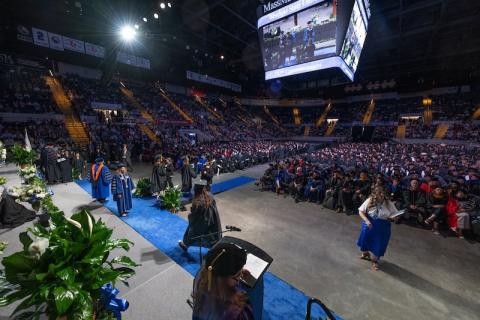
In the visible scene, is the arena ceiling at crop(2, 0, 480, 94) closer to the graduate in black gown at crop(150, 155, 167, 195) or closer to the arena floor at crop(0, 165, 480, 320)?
the graduate in black gown at crop(150, 155, 167, 195)

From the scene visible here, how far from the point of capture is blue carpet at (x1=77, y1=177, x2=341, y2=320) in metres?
3.24

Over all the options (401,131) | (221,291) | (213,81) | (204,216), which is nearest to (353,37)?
(204,216)

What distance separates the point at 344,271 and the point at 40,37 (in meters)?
26.6

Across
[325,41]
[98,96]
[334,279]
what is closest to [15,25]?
[98,96]

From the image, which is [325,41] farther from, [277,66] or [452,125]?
[452,125]

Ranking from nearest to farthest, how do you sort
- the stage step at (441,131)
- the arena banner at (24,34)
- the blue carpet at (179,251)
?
1. the blue carpet at (179,251)
2. the arena banner at (24,34)
3. the stage step at (441,131)

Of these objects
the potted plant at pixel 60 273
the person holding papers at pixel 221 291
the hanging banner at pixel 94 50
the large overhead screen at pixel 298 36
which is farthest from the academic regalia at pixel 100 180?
the hanging banner at pixel 94 50

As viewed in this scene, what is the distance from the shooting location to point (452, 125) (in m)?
27.2

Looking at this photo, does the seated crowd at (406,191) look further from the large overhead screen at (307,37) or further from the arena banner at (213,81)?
the arena banner at (213,81)

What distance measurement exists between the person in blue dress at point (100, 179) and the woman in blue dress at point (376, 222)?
732cm

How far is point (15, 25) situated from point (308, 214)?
25557 mm

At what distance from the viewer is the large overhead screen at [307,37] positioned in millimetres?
7504

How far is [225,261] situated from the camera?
151 centimetres

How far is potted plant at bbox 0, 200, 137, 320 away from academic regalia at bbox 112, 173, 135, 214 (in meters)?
5.06
